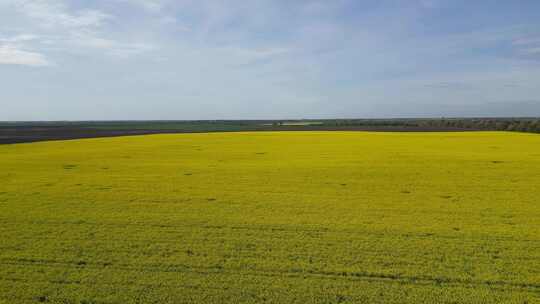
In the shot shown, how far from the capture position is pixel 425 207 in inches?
389

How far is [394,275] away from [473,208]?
5.47 metres

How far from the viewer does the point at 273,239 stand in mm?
7375

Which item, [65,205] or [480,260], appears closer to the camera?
[480,260]

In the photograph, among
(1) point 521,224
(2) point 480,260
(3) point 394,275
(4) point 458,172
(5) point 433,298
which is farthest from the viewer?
(4) point 458,172

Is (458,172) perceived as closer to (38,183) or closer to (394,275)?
(394,275)

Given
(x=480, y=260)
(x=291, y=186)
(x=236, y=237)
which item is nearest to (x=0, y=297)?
(x=236, y=237)

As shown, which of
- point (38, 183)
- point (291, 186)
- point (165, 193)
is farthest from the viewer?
point (38, 183)

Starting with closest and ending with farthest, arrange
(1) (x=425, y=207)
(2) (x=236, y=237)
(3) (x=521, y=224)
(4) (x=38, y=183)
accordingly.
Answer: (2) (x=236, y=237)
(3) (x=521, y=224)
(1) (x=425, y=207)
(4) (x=38, y=183)

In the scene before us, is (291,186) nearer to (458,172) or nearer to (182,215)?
(182,215)

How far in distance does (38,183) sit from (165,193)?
630 centimetres

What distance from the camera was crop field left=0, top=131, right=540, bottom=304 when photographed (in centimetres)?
530

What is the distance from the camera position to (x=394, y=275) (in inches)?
224

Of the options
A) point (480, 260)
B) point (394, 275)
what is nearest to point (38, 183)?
point (394, 275)

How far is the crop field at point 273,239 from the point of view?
5297 mm
